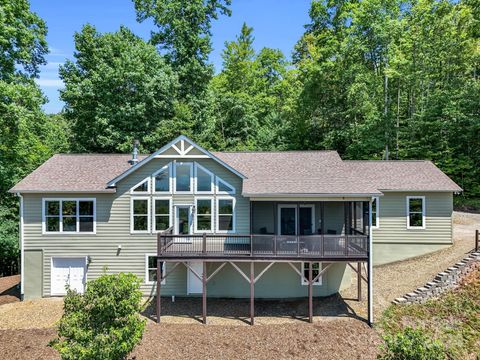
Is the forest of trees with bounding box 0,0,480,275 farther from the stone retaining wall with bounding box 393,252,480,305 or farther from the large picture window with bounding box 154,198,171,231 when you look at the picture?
the stone retaining wall with bounding box 393,252,480,305

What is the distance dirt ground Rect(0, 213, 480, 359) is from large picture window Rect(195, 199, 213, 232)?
11.5 ft

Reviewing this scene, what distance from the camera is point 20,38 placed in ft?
67.1

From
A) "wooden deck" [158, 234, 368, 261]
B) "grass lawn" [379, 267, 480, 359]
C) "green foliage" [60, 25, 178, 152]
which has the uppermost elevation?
"green foliage" [60, 25, 178, 152]

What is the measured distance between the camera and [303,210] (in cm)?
1577

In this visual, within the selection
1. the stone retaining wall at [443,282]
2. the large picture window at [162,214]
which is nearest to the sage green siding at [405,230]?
the stone retaining wall at [443,282]

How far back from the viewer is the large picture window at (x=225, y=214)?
15.2m

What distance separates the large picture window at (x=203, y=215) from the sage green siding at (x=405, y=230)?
932cm

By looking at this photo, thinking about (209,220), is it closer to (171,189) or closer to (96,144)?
(171,189)

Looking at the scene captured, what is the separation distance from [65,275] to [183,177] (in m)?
7.64

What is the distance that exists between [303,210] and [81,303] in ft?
34.3

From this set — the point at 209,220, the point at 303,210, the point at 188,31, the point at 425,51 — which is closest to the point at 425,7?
the point at 425,51

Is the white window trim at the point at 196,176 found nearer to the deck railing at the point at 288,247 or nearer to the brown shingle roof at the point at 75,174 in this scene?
the deck railing at the point at 288,247

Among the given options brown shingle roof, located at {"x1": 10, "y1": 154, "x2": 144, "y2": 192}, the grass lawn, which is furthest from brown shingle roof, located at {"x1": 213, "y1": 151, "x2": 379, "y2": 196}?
brown shingle roof, located at {"x1": 10, "y1": 154, "x2": 144, "y2": 192}

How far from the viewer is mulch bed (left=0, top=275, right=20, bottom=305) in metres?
15.6
